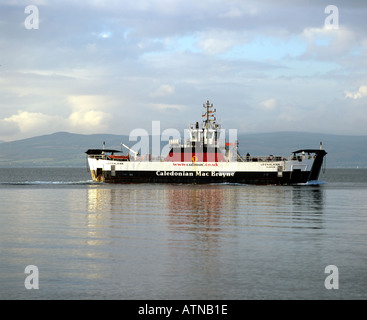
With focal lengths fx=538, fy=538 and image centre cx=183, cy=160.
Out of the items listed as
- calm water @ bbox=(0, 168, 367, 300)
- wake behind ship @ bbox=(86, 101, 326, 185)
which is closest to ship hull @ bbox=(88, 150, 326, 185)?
wake behind ship @ bbox=(86, 101, 326, 185)

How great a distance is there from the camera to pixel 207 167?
89000 mm

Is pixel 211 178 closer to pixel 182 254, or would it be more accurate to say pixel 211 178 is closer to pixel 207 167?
pixel 207 167

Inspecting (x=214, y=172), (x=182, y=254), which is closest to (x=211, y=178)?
(x=214, y=172)

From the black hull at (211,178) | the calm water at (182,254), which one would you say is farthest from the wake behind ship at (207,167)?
the calm water at (182,254)

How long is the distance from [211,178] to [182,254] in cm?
6560

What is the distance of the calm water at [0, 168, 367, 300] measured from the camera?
1804 centimetres

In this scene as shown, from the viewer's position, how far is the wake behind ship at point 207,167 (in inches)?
3460

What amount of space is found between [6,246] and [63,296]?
31.3 feet

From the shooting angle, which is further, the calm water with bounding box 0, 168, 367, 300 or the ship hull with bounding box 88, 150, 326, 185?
the ship hull with bounding box 88, 150, 326, 185

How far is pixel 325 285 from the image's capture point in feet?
61.2

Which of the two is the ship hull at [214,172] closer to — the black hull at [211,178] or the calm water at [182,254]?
the black hull at [211,178]

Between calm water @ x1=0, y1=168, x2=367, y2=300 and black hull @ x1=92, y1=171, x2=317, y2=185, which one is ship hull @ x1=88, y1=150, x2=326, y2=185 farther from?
calm water @ x1=0, y1=168, x2=367, y2=300

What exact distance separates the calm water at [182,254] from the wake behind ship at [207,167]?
Result: 46.6 meters
